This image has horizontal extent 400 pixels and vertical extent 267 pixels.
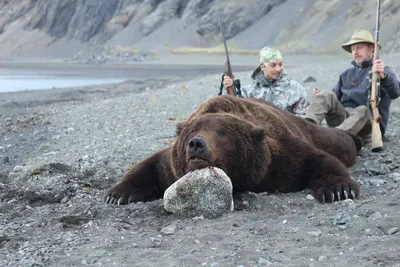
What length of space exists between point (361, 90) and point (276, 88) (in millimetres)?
1054

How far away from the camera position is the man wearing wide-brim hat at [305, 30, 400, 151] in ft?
24.0

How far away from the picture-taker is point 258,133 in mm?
4793

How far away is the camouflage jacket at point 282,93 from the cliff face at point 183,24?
17891 mm

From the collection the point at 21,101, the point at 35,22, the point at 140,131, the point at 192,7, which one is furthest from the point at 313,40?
the point at 35,22

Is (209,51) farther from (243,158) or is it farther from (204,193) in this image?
(204,193)

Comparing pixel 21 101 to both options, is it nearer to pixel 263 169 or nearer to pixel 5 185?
pixel 5 185

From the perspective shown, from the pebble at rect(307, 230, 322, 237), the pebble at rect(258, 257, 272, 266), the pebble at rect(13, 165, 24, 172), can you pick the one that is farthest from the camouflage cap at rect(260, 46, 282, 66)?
the pebble at rect(258, 257, 272, 266)

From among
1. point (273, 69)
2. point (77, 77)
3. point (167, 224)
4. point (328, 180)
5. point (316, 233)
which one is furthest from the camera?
point (77, 77)

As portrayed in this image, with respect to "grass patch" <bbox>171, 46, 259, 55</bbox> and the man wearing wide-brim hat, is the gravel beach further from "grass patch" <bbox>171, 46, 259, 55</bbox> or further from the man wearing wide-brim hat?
"grass patch" <bbox>171, 46, 259, 55</bbox>

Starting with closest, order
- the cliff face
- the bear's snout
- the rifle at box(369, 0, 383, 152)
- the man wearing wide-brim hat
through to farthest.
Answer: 1. the bear's snout
2. the rifle at box(369, 0, 383, 152)
3. the man wearing wide-brim hat
4. the cliff face

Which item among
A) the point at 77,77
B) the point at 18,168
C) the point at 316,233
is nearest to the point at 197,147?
the point at 316,233

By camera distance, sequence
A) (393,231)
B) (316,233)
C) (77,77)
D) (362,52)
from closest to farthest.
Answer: (393,231), (316,233), (362,52), (77,77)

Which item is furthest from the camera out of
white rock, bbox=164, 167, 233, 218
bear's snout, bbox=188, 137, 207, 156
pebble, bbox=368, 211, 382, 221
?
white rock, bbox=164, 167, 233, 218

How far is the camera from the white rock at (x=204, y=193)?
14.7 feet
